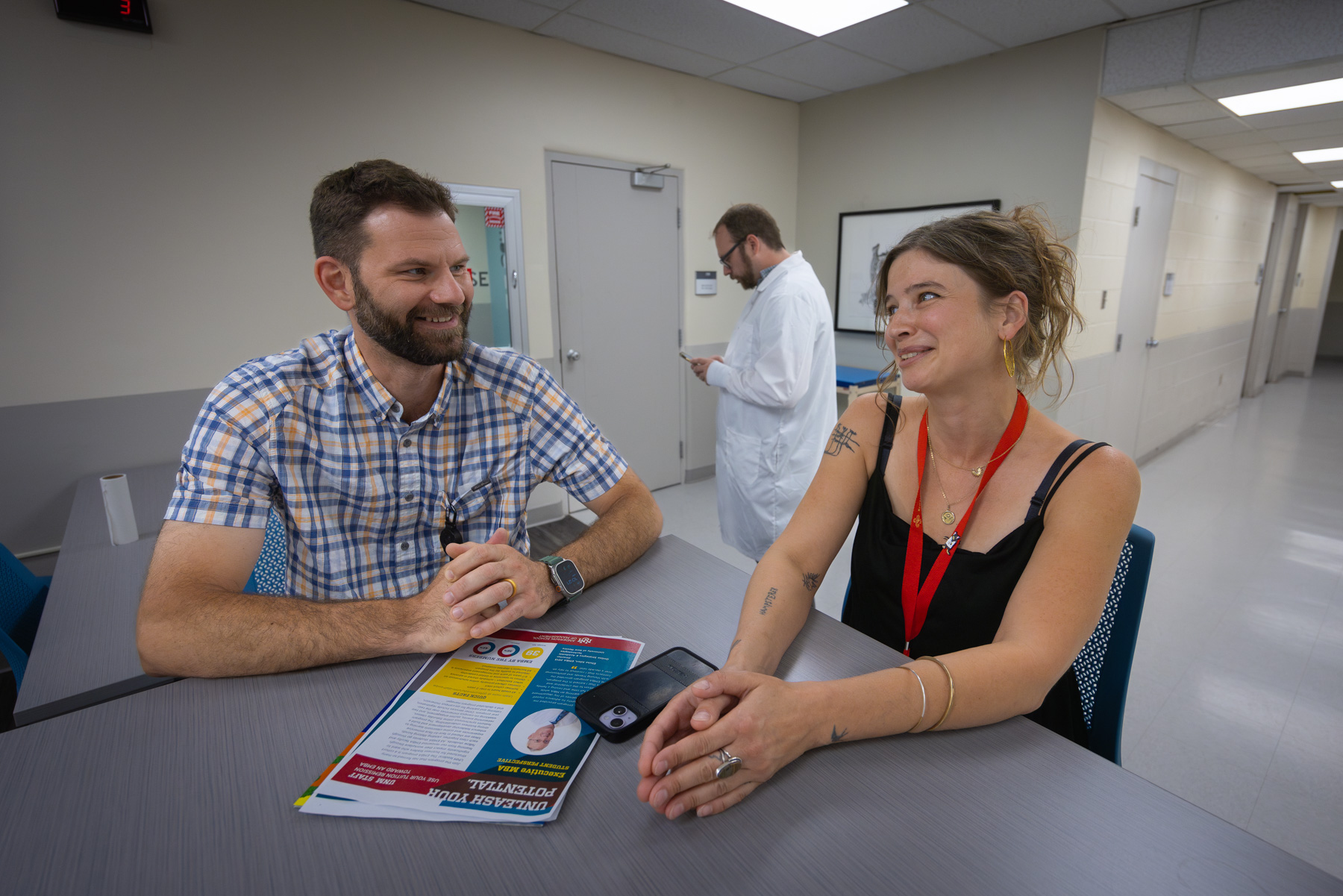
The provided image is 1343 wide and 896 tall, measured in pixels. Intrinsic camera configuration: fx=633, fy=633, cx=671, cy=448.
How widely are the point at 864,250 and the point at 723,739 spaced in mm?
4213

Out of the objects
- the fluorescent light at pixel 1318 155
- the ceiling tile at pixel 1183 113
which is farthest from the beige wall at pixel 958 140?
the fluorescent light at pixel 1318 155

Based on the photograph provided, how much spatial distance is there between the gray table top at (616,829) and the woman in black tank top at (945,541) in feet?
0.17

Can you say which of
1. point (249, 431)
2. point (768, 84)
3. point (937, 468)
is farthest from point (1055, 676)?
point (768, 84)

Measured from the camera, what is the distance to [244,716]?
845 millimetres

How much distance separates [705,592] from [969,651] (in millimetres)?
450

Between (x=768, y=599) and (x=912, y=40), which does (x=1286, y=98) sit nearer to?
(x=912, y=40)

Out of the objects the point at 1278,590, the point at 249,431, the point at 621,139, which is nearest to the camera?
the point at 249,431

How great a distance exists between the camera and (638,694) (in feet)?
Result: 2.87

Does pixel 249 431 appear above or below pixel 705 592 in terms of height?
above

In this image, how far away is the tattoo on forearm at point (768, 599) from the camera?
1028 millimetres

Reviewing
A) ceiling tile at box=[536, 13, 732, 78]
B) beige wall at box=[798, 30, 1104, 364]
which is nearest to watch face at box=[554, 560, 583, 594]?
ceiling tile at box=[536, 13, 732, 78]

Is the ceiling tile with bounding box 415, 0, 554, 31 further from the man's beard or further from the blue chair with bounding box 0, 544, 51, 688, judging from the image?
the blue chair with bounding box 0, 544, 51, 688

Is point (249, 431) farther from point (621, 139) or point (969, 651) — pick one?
point (621, 139)

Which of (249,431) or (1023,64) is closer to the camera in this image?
(249,431)
